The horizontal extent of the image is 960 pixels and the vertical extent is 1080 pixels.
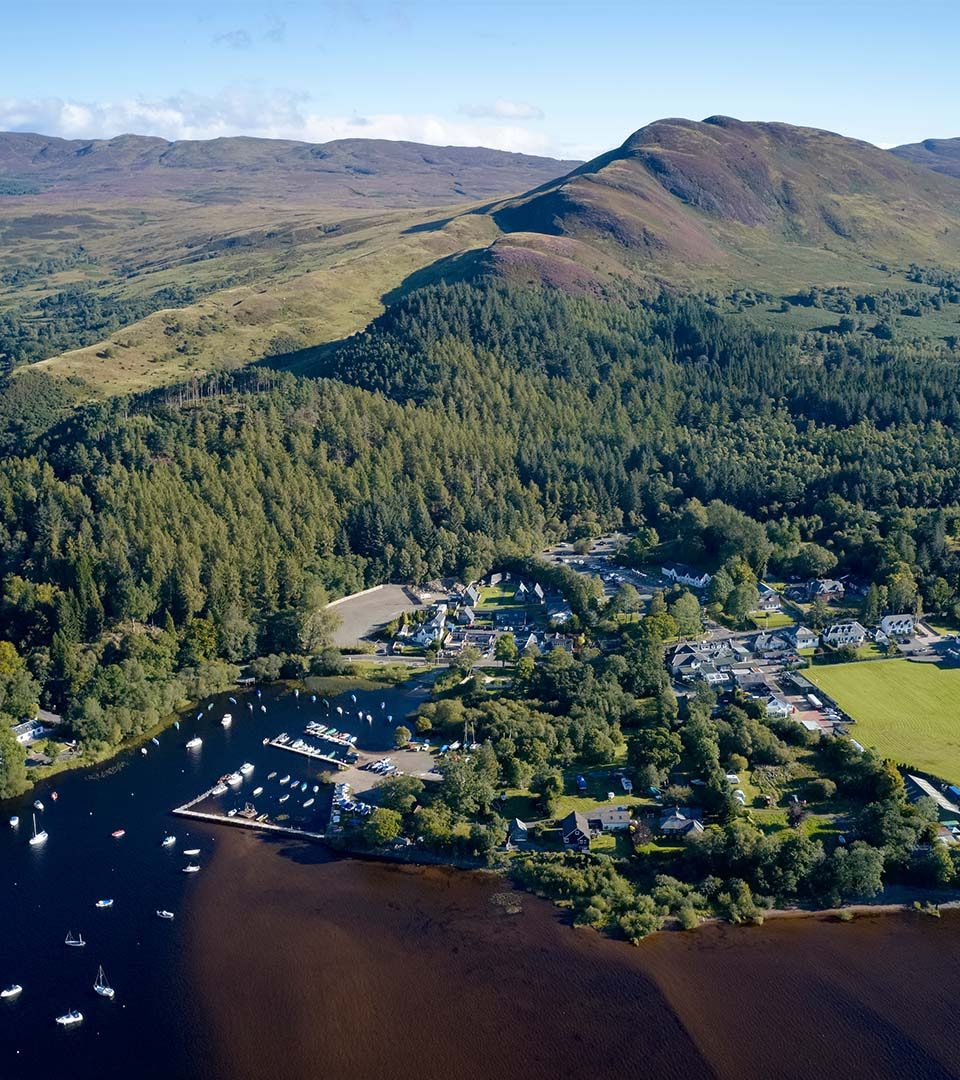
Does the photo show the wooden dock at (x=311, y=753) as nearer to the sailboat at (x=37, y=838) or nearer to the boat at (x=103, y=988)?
the sailboat at (x=37, y=838)

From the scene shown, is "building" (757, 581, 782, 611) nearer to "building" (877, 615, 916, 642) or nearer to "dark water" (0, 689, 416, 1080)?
"building" (877, 615, 916, 642)

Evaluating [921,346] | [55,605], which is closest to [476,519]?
[55,605]

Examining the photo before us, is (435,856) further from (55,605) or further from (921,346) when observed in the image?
(921,346)

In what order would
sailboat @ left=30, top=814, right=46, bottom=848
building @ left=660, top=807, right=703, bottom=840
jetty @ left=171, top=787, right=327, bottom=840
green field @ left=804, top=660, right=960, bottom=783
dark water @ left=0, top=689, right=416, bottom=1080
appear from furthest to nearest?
green field @ left=804, top=660, right=960, bottom=783, sailboat @ left=30, top=814, right=46, bottom=848, jetty @ left=171, top=787, right=327, bottom=840, building @ left=660, top=807, right=703, bottom=840, dark water @ left=0, top=689, right=416, bottom=1080

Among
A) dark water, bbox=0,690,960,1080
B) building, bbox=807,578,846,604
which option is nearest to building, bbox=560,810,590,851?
dark water, bbox=0,690,960,1080

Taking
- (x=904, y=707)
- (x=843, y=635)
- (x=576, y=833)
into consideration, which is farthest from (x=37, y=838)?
(x=843, y=635)

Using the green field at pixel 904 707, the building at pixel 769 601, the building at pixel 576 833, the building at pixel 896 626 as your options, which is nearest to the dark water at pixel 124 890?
the building at pixel 576 833
